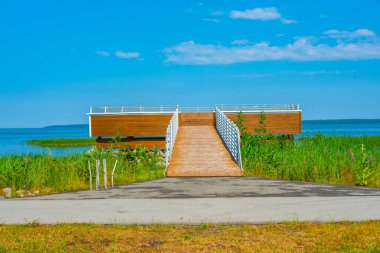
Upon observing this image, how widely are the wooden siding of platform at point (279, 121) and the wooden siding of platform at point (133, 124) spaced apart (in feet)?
18.8

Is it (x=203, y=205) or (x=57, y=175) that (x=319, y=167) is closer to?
(x=203, y=205)

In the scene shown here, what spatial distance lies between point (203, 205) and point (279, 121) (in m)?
32.4

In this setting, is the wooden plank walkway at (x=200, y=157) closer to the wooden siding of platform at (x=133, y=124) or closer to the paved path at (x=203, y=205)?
the paved path at (x=203, y=205)

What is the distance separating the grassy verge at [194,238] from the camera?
Result: 8219mm

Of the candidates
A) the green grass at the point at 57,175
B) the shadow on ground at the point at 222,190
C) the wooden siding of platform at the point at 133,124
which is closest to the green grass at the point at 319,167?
the shadow on ground at the point at 222,190

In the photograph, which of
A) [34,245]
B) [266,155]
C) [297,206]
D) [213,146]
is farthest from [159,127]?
[34,245]

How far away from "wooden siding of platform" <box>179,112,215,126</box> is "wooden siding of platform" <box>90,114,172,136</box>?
1.74m

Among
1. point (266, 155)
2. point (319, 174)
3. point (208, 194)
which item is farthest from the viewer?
point (266, 155)

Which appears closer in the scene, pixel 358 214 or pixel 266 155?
pixel 358 214

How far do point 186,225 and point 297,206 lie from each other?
3033 millimetres

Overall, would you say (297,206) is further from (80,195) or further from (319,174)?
(319,174)

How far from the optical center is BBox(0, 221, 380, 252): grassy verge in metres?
8.22

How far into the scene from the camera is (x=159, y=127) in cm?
4353

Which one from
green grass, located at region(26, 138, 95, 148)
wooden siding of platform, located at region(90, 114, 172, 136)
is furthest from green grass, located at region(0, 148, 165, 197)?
green grass, located at region(26, 138, 95, 148)
